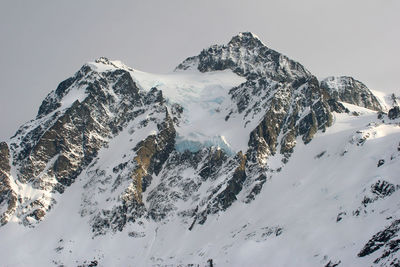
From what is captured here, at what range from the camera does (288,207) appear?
7515 inches

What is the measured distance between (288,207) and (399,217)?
5697cm

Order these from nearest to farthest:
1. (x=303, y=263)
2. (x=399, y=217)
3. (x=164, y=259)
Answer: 1. (x=399, y=217)
2. (x=303, y=263)
3. (x=164, y=259)

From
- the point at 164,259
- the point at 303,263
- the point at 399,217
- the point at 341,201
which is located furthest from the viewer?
the point at 164,259

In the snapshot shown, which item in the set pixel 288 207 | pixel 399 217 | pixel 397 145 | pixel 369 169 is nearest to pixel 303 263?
pixel 399 217

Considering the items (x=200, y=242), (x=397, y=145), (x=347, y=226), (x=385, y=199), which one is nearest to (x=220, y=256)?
(x=200, y=242)

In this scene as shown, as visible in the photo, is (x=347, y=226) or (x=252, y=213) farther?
(x=252, y=213)

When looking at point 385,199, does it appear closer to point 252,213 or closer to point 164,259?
point 252,213

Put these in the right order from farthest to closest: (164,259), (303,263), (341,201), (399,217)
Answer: (164,259) < (341,201) < (303,263) < (399,217)

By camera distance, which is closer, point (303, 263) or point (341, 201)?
point (303, 263)

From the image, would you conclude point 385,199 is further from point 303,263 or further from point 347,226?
point 303,263

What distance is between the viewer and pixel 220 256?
175500 mm

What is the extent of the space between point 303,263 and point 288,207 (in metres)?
42.1

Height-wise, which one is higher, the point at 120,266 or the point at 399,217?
the point at 120,266

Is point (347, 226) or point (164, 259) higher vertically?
point (164, 259)
